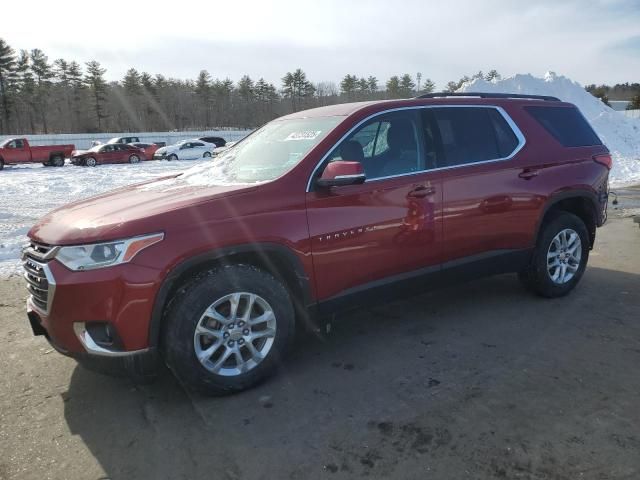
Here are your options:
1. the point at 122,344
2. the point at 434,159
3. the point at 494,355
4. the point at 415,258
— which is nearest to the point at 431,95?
the point at 434,159

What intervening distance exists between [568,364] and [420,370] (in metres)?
1.05

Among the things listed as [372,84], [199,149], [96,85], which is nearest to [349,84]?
[372,84]

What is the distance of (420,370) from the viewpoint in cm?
335

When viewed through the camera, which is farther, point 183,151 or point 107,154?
point 183,151

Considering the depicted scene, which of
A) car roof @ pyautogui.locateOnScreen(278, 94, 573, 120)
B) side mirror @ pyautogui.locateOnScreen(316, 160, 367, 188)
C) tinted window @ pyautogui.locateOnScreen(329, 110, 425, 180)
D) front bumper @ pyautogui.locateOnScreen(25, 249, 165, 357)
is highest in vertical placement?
car roof @ pyautogui.locateOnScreen(278, 94, 573, 120)

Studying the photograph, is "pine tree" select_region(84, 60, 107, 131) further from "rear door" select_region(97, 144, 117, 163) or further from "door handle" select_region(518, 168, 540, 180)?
"door handle" select_region(518, 168, 540, 180)

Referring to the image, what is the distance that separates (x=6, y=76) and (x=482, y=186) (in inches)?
3196

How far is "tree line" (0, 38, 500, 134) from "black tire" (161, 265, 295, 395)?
6928 centimetres

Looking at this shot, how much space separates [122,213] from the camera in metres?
2.92

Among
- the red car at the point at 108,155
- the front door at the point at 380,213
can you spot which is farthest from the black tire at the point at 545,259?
the red car at the point at 108,155

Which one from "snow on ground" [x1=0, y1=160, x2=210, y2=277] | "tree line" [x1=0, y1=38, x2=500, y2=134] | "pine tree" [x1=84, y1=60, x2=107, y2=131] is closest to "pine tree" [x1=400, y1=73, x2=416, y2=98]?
"tree line" [x1=0, y1=38, x2=500, y2=134]

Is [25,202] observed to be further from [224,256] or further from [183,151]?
[183,151]

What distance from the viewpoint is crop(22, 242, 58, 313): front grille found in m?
2.75

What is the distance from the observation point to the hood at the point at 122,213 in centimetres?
272
